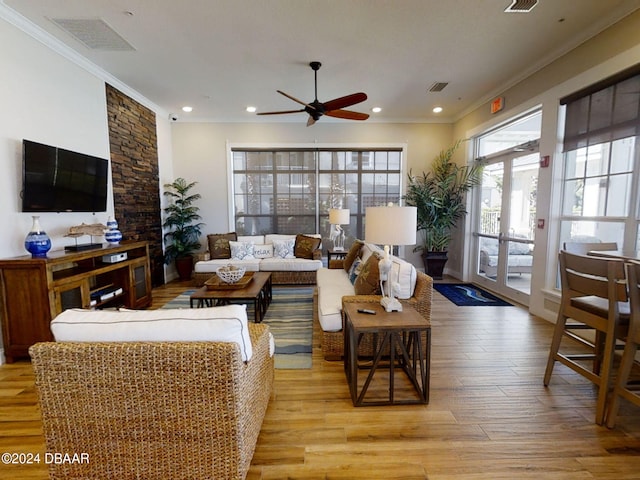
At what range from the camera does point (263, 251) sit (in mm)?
5504

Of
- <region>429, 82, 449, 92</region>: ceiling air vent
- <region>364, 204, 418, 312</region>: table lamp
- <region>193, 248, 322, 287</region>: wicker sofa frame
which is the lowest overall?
<region>193, 248, 322, 287</region>: wicker sofa frame

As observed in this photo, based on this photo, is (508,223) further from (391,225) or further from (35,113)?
(35,113)

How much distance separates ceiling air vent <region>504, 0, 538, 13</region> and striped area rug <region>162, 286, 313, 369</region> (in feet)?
11.5

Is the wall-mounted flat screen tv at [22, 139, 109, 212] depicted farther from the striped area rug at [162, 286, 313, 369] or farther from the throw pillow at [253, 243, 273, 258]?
the throw pillow at [253, 243, 273, 258]

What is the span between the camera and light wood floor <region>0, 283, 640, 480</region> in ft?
5.07

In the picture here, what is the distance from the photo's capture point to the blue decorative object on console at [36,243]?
8.70 feet

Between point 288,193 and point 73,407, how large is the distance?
5.20 metres

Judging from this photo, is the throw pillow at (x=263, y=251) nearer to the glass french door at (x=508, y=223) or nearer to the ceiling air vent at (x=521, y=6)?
the glass french door at (x=508, y=223)

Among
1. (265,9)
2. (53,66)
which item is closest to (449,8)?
(265,9)

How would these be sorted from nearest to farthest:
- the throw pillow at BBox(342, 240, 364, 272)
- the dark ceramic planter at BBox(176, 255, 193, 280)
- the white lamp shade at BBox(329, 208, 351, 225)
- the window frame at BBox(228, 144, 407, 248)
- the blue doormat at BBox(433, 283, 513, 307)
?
1. the throw pillow at BBox(342, 240, 364, 272)
2. the blue doormat at BBox(433, 283, 513, 307)
3. the white lamp shade at BBox(329, 208, 351, 225)
4. the dark ceramic planter at BBox(176, 255, 193, 280)
5. the window frame at BBox(228, 144, 407, 248)

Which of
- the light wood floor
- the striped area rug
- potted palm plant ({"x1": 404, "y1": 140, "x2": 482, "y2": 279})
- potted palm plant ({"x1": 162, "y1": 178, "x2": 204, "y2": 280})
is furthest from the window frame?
the light wood floor

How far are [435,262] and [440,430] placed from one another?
4.17 meters

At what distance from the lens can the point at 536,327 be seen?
3.38 m

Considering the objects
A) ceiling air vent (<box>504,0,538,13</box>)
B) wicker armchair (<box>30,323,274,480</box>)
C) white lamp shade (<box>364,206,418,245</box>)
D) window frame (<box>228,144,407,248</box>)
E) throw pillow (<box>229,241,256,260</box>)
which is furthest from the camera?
window frame (<box>228,144,407,248</box>)
